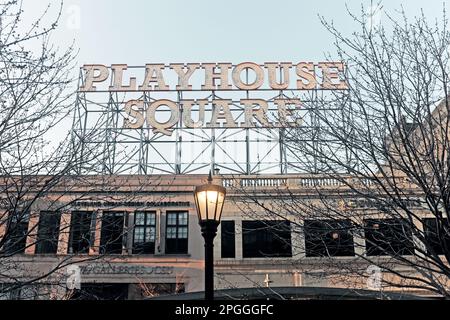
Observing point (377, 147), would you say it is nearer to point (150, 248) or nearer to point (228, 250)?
point (228, 250)

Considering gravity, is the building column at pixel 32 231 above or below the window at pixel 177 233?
Answer: below

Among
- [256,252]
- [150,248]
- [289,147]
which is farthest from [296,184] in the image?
[289,147]

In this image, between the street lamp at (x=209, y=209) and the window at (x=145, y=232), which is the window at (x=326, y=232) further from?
the window at (x=145, y=232)

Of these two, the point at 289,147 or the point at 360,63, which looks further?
the point at 289,147

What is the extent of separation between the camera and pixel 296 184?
1053 inches

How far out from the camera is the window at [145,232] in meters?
27.0

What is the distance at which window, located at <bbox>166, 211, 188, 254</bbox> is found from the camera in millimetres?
27000

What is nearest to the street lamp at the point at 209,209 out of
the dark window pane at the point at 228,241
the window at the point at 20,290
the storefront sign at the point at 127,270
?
the window at the point at 20,290

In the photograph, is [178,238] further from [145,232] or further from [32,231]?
[32,231]

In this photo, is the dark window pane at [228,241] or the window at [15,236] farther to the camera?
the dark window pane at [228,241]

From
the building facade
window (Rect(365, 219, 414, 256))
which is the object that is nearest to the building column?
the building facade

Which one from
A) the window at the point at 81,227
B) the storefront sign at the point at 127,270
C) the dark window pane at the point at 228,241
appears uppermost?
the dark window pane at the point at 228,241

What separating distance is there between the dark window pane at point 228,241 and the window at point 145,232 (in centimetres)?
386
